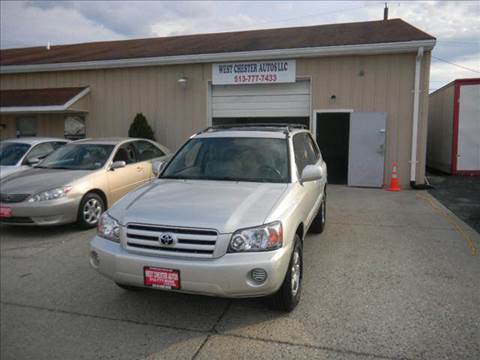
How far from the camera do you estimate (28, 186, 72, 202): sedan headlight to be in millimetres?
6153

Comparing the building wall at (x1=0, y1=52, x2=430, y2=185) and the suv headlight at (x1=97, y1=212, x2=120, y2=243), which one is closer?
the suv headlight at (x1=97, y1=212, x2=120, y2=243)

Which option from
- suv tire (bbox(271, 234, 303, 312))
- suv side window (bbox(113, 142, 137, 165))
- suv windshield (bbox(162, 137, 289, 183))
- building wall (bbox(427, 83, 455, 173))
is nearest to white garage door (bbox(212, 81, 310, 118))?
suv side window (bbox(113, 142, 137, 165))

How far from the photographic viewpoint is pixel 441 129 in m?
13.9

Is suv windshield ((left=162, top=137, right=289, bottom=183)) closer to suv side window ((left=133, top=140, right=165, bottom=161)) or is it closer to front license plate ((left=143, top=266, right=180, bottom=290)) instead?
front license plate ((left=143, top=266, right=180, bottom=290))

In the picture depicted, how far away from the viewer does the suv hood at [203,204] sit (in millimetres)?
3273

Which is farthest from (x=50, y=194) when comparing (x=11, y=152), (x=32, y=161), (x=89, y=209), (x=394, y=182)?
(x=394, y=182)

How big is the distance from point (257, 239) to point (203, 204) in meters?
0.62

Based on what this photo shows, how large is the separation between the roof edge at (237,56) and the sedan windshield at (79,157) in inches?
203

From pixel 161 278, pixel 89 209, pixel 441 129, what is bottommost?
pixel 89 209

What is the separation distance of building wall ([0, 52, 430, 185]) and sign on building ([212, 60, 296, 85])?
28cm

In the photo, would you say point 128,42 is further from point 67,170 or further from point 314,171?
point 314,171

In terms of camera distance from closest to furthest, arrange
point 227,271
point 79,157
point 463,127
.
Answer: point 227,271, point 79,157, point 463,127

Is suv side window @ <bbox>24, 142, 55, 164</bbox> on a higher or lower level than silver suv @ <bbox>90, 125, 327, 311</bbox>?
higher

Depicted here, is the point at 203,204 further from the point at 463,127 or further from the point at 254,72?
the point at 463,127
